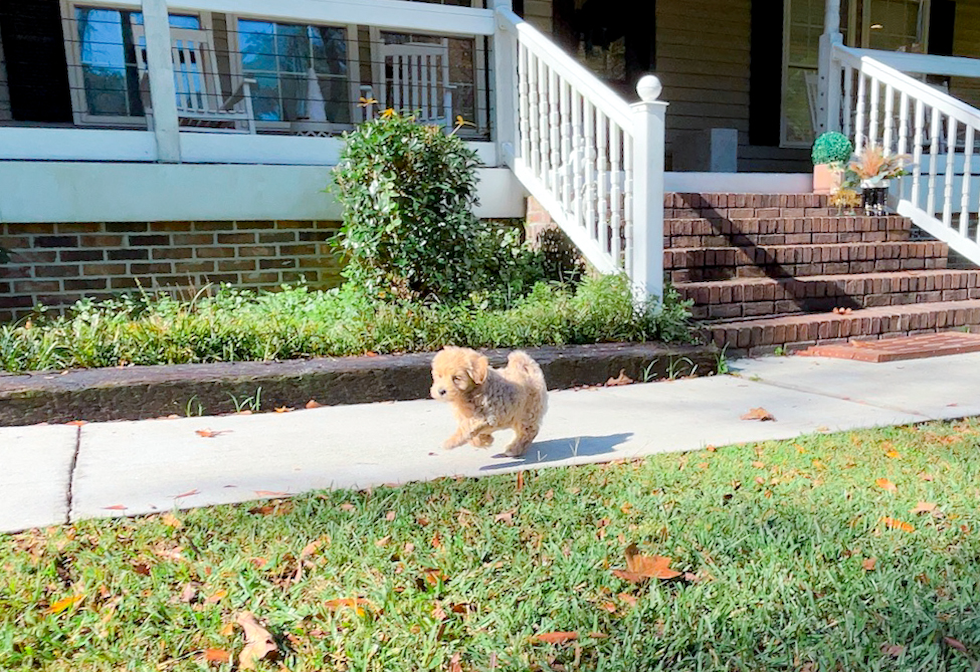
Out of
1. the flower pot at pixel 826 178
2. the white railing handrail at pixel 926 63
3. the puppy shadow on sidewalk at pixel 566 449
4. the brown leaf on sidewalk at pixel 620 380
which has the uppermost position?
the white railing handrail at pixel 926 63

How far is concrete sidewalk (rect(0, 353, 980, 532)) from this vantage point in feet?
8.14

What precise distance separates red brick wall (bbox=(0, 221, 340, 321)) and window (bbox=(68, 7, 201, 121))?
3.76m

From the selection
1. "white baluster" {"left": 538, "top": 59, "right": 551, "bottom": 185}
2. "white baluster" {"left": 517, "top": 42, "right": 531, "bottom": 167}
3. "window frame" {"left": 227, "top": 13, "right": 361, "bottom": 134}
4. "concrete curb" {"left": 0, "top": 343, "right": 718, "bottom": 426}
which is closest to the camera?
"concrete curb" {"left": 0, "top": 343, "right": 718, "bottom": 426}

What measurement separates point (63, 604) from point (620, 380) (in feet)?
10.1

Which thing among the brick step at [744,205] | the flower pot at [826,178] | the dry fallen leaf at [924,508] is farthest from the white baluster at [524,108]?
the dry fallen leaf at [924,508]

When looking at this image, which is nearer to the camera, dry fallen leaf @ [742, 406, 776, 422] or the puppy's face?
the puppy's face

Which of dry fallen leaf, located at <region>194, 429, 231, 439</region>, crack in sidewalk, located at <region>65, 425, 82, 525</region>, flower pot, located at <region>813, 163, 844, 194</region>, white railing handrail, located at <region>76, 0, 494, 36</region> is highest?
white railing handrail, located at <region>76, 0, 494, 36</region>

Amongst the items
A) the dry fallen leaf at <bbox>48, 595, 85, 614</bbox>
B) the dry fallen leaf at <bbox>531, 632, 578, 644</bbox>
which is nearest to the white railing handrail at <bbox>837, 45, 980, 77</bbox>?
the dry fallen leaf at <bbox>531, 632, 578, 644</bbox>

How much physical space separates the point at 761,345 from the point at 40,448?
4142mm

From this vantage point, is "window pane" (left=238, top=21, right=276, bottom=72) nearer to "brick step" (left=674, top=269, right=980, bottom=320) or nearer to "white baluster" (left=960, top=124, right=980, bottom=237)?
"brick step" (left=674, top=269, right=980, bottom=320)

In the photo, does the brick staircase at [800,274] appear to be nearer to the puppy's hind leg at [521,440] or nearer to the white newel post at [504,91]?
the white newel post at [504,91]

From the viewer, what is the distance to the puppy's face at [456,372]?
7.96 feet

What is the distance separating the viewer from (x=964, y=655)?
1.56 meters

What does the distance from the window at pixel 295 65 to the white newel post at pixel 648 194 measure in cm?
458
